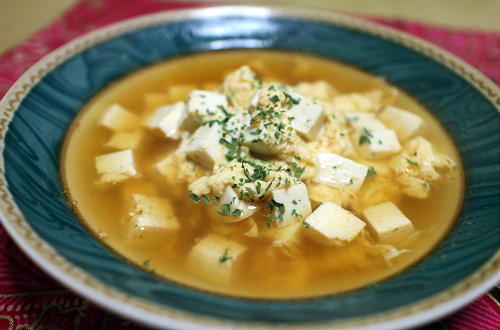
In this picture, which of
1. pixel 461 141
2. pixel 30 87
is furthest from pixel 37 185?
pixel 461 141

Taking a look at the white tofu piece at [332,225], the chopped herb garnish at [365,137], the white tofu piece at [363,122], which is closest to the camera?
the white tofu piece at [332,225]

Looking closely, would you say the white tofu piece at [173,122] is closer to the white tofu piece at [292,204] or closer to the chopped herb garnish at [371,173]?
the white tofu piece at [292,204]

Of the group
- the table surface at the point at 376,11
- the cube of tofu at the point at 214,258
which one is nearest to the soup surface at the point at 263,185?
the cube of tofu at the point at 214,258

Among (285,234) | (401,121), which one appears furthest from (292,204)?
(401,121)

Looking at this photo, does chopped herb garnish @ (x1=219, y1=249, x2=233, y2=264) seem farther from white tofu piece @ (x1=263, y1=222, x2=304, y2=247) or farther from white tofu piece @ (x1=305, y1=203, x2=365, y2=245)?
white tofu piece @ (x1=305, y1=203, x2=365, y2=245)

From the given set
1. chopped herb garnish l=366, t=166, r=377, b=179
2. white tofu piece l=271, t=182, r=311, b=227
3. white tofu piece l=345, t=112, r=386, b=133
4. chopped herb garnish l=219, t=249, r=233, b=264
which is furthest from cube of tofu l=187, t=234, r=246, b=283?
white tofu piece l=345, t=112, r=386, b=133

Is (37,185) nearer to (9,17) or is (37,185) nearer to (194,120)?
(194,120)
